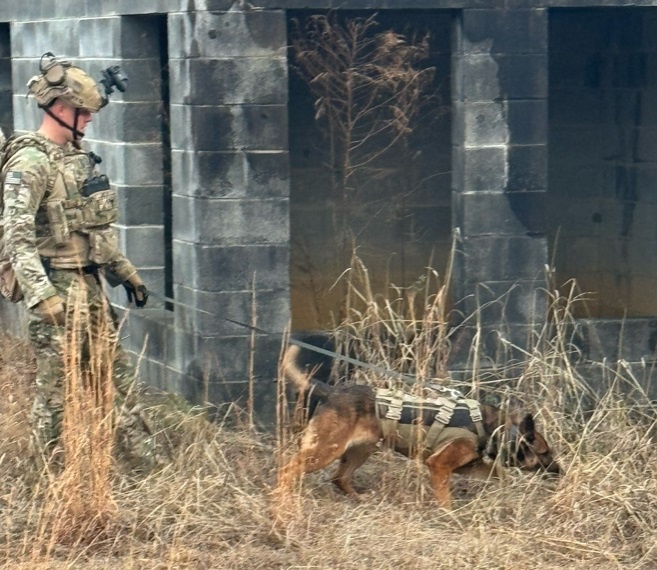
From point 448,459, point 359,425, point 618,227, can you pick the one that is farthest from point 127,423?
point 618,227

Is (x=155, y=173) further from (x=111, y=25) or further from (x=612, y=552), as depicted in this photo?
(x=612, y=552)

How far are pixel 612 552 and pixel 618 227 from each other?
145 inches

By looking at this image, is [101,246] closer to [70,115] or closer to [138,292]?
[138,292]

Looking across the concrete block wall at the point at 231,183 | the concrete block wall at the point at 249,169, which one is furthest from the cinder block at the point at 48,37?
the concrete block wall at the point at 231,183

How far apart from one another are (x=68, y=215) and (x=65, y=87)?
1.94ft

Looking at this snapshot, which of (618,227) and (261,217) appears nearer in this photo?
(261,217)

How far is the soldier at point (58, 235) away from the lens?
643 cm

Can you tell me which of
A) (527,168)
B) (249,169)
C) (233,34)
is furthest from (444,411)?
(233,34)

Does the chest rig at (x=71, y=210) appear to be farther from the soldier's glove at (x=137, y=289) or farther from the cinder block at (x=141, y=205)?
the cinder block at (x=141, y=205)

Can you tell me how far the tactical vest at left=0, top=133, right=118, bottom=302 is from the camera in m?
→ 6.61

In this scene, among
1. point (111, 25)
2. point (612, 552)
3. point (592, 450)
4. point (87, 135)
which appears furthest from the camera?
point (87, 135)

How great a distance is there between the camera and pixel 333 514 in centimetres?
630

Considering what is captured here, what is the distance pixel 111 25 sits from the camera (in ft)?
28.3

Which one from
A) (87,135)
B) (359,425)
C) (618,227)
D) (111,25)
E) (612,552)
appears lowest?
(612,552)
